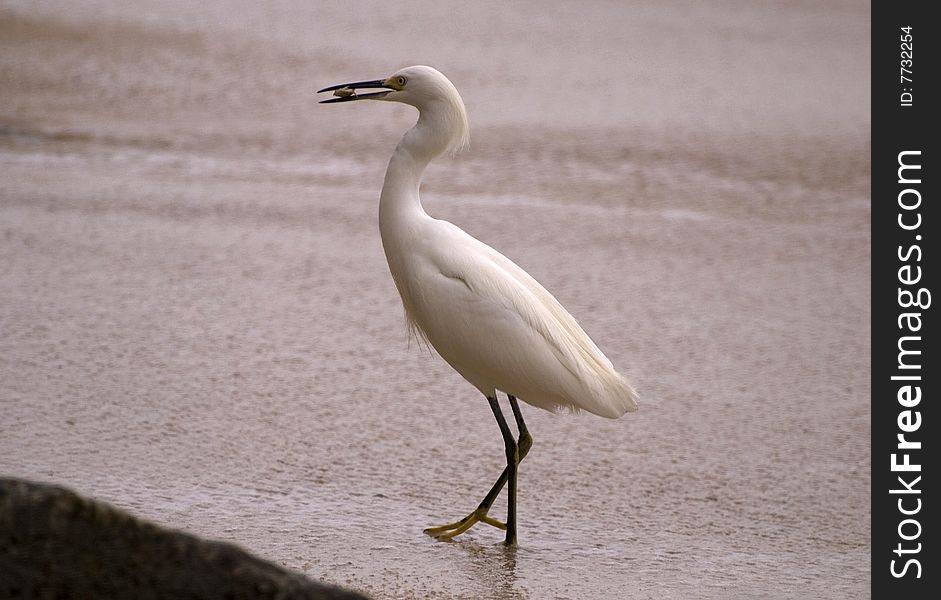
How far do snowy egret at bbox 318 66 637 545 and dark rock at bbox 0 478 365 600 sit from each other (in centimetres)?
167

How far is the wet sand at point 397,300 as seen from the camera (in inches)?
151

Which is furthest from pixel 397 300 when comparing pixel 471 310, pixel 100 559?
pixel 100 559

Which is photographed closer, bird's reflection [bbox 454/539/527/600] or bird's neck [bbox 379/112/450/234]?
bird's reflection [bbox 454/539/527/600]

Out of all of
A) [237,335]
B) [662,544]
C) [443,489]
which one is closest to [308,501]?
[443,489]

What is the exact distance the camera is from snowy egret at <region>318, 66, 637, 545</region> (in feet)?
11.8

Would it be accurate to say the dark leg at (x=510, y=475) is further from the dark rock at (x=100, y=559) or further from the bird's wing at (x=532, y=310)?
the dark rock at (x=100, y=559)

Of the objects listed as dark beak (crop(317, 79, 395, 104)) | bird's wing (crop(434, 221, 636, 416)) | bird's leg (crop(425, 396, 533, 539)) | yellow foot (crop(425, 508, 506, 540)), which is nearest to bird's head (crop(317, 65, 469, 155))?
dark beak (crop(317, 79, 395, 104))

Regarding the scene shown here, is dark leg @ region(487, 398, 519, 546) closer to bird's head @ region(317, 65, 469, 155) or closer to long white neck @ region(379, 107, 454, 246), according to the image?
long white neck @ region(379, 107, 454, 246)

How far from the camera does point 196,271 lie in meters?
6.03

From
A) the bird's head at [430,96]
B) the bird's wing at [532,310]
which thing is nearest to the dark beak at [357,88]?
the bird's head at [430,96]

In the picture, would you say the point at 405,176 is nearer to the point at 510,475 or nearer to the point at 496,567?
the point at 510,475

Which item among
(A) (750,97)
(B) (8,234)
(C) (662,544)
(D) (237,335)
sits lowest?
(C) (662,544)

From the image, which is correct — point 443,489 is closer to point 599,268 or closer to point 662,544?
point 662,544

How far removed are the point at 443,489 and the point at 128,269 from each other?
2543 mm
